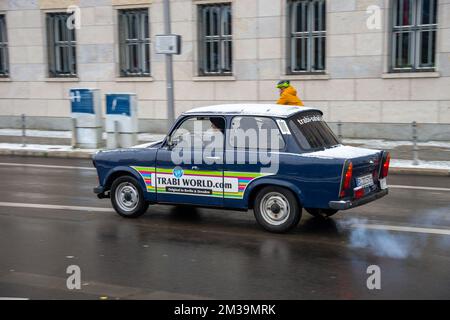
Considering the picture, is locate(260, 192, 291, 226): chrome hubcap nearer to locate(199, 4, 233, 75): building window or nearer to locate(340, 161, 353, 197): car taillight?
locate(340, 161, 353, 197): car taillight

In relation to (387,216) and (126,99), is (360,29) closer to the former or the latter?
(126,99)

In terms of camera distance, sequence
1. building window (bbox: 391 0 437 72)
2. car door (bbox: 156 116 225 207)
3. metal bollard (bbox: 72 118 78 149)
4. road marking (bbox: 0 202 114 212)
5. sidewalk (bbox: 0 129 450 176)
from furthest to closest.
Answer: metal bollard (bbox: 72 118 78 149)
building window (bbox: 391 0 437 72)
sidewalk (bbox: 0 129 450 176)
road marking (bbox: 0 202 114 212)
car door (bbox: 156 116 225 207)

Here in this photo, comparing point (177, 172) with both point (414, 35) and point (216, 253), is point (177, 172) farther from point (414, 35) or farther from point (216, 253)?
point (414, 35)

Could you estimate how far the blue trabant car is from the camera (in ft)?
25.8

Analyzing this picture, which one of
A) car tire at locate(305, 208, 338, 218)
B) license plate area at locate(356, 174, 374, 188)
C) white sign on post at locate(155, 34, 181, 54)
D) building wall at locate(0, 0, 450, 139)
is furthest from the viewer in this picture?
building wall at locate(0, 0, 450, 139)

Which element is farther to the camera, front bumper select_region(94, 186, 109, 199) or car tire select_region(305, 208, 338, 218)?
front bumper select_region(94, 186, 109, 199)

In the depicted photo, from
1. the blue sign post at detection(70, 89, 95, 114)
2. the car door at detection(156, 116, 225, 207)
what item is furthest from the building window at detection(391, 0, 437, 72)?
the car door at detection(156, 116, 225, 207)

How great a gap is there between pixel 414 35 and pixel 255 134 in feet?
36.4

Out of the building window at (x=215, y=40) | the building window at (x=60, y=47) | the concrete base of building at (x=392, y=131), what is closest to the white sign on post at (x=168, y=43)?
the building window at (x=215, y=40)

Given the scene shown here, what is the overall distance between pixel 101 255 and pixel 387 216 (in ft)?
14.4

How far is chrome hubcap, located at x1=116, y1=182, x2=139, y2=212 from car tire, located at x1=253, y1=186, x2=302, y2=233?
1994 millimetres

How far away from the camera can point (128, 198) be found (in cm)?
936
